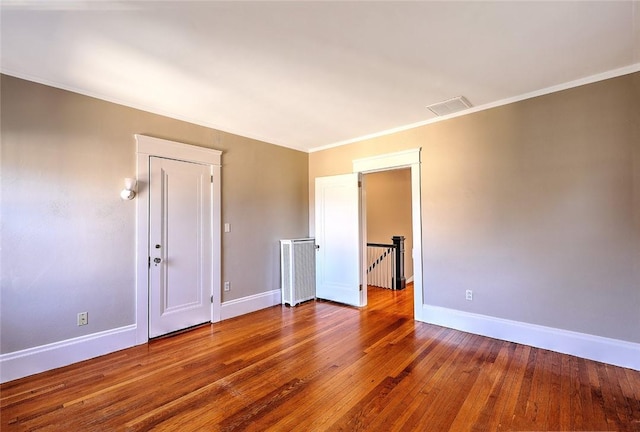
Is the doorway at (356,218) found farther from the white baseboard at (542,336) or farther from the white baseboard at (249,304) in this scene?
the white baseboard at (249,304)

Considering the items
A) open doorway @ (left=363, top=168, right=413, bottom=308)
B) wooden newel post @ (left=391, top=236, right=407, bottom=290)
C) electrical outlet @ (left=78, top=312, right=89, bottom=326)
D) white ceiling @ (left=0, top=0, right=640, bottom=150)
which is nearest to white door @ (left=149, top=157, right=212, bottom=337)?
electrical outlet @ (left=78, top=312, right=89, bottom=326)

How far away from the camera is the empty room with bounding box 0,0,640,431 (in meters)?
1.89

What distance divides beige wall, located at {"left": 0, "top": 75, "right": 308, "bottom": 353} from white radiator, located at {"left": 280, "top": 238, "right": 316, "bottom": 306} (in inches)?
82.0

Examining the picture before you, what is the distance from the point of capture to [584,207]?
8.77 feet

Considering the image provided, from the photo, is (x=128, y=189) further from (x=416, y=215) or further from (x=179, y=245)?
(x=416, y=215)

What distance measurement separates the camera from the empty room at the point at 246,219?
1.89 meters

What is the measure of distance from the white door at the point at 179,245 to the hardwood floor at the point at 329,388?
Result: 0.38m

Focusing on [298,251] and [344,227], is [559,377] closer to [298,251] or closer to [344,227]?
[344,227]

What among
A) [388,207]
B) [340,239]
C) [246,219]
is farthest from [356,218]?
[388,207]

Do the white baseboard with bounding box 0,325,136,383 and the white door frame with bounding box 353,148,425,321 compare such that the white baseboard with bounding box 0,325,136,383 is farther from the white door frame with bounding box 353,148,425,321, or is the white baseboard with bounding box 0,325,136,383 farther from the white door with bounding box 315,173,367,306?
the white door frame with bounding box 353,148,425,321

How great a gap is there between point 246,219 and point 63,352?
7.78 feet

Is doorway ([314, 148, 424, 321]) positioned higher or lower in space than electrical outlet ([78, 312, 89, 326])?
higher

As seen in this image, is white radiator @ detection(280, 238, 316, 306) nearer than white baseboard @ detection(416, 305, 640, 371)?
No

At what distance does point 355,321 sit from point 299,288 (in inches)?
46.7
